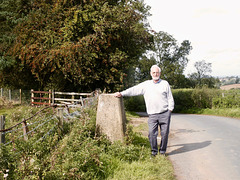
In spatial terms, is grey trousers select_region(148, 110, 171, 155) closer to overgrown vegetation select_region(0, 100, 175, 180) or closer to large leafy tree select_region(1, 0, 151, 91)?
overgrown vegetation select_region(0, 100, 175, 180)

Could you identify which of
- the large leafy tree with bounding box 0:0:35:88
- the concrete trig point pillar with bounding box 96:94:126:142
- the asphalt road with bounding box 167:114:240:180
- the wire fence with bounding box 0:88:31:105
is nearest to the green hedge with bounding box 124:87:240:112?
the asphalt road with bounding box 167:114:240:180

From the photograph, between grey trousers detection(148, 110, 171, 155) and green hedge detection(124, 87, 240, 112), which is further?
green hedge detection(124, 87, 240, 112)

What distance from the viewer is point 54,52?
1766cm

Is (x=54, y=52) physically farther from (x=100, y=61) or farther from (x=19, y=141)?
(x=19, y=141)

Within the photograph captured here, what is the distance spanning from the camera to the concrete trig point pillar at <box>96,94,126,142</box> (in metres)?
6.57

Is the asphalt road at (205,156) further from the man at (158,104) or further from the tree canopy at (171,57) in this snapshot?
the tree canopy at (171,57)

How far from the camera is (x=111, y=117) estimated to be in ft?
21.8

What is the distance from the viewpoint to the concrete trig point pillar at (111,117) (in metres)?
6.57

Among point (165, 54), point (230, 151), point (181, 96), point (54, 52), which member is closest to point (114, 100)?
point (230, 151)

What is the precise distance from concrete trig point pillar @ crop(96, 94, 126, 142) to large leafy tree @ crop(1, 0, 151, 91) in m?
11.3

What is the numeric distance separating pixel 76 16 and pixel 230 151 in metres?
14.2

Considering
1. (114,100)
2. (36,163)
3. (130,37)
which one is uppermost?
(130,37)

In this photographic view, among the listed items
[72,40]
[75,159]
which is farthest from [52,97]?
[75,159]

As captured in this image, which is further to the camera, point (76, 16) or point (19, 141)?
point (76, 16)
